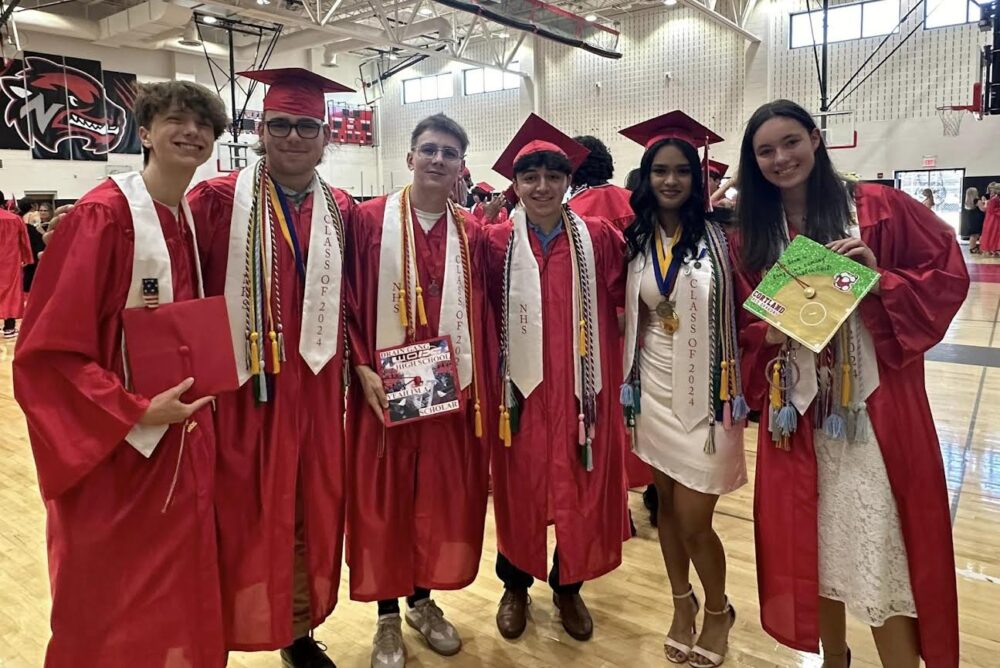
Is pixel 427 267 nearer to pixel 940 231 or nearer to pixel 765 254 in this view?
pixel 765 254

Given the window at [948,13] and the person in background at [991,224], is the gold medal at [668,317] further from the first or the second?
the window at [948,13]

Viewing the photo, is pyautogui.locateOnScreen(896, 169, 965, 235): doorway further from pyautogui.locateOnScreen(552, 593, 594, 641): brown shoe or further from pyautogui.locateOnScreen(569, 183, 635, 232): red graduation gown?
pyautogui.locateOnScreen(552, 593, 594, 641): brown shoe

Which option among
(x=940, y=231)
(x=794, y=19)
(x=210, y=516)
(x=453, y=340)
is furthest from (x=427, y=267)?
(x=794, y=19)

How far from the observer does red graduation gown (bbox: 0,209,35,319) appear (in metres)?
8.23

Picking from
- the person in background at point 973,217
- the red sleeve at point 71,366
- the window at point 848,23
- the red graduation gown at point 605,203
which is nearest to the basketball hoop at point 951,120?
the person in background at point 973,217

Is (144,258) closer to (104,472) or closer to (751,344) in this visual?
(104,472)

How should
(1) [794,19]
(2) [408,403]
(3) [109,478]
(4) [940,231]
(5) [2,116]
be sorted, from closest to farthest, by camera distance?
(3) [109,478], (4) [940,231], (2) [408,403], (5) [2,116], (1) [794,19]

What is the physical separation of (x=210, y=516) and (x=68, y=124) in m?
14.8

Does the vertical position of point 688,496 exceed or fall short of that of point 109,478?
it falls short

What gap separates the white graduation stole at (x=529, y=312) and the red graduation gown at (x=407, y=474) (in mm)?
122

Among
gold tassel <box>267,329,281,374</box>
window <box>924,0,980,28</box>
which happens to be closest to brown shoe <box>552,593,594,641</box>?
gold tassel <box>267,329,281,374</box>

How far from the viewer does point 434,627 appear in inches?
93.6

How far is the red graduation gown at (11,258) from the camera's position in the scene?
823 centimetres

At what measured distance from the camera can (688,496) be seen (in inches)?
81.9
